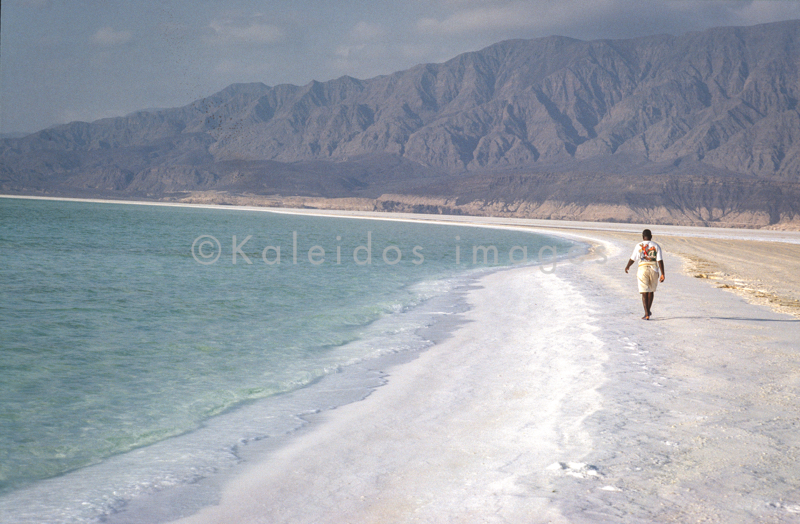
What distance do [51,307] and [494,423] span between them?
12.4 m

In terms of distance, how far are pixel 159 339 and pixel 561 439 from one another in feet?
27.7

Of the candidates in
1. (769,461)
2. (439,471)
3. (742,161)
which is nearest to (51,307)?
(439,471)

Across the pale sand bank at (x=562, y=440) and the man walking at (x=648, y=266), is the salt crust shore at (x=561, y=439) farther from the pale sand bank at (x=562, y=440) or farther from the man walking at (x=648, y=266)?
Result: the man walking at (x=648, y=266)

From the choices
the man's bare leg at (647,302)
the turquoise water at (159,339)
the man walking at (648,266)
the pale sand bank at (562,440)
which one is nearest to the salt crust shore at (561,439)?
the pale sand bank at (562,440)

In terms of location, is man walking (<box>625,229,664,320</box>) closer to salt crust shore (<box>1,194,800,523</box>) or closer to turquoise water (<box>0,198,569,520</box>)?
salt crust shore (<box>1,194,800,523</box>)

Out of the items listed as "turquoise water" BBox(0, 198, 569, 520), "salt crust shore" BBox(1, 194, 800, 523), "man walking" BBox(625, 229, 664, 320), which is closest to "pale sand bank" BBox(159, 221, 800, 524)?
"salt crust shore" BBox(1, 194, 800, 523)

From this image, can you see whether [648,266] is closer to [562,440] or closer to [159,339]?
[562,440]

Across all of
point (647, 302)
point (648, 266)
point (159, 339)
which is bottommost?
point (159, 339)

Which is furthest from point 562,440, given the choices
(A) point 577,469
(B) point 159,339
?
(B) point 159,339

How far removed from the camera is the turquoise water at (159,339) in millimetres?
7328

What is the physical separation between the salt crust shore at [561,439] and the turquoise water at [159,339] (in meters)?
1.84

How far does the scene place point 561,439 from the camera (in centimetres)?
618

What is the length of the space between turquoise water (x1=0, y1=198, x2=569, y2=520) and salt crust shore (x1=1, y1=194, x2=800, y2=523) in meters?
1.84

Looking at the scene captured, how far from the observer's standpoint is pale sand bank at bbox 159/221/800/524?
4.86 metres
